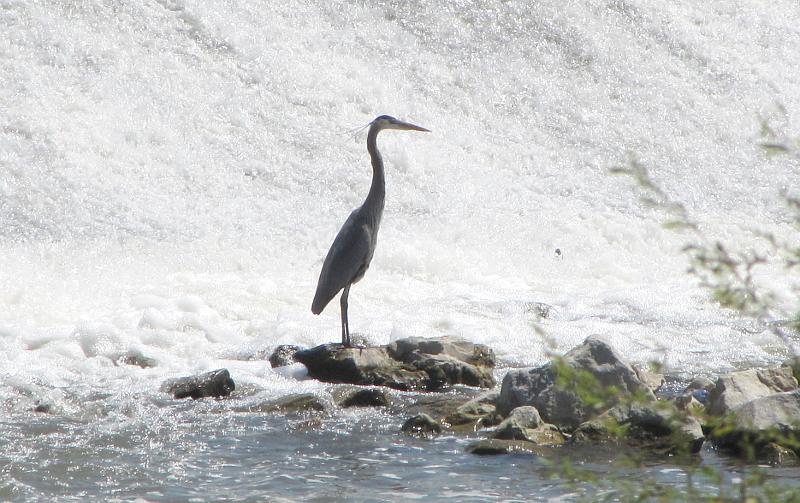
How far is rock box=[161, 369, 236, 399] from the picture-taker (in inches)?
314

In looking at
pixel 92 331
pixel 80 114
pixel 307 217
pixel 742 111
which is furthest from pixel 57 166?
pixel 742 111

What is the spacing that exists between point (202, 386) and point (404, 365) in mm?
1684

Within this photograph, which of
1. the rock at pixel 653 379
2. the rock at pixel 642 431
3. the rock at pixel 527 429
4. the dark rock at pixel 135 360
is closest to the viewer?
the rock at pixel 642 431

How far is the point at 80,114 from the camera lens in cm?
1410

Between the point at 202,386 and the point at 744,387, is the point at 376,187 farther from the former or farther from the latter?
the point at 744,387

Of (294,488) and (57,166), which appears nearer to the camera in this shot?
(294,488)

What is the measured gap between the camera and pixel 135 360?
30.0ft

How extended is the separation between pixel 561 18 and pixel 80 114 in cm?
974

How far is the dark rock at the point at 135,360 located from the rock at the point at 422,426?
9.57 feet

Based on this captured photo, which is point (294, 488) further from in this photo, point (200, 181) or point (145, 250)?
point (200, 181)

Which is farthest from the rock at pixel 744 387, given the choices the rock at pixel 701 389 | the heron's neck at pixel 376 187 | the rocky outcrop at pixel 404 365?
the heron's neck at pixel 376 187

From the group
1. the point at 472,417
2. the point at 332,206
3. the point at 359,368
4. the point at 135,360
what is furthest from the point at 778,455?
the point at 332,206

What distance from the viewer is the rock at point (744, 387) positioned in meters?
6.91

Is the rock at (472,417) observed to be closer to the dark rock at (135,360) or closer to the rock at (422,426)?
the rock at (422,426)
